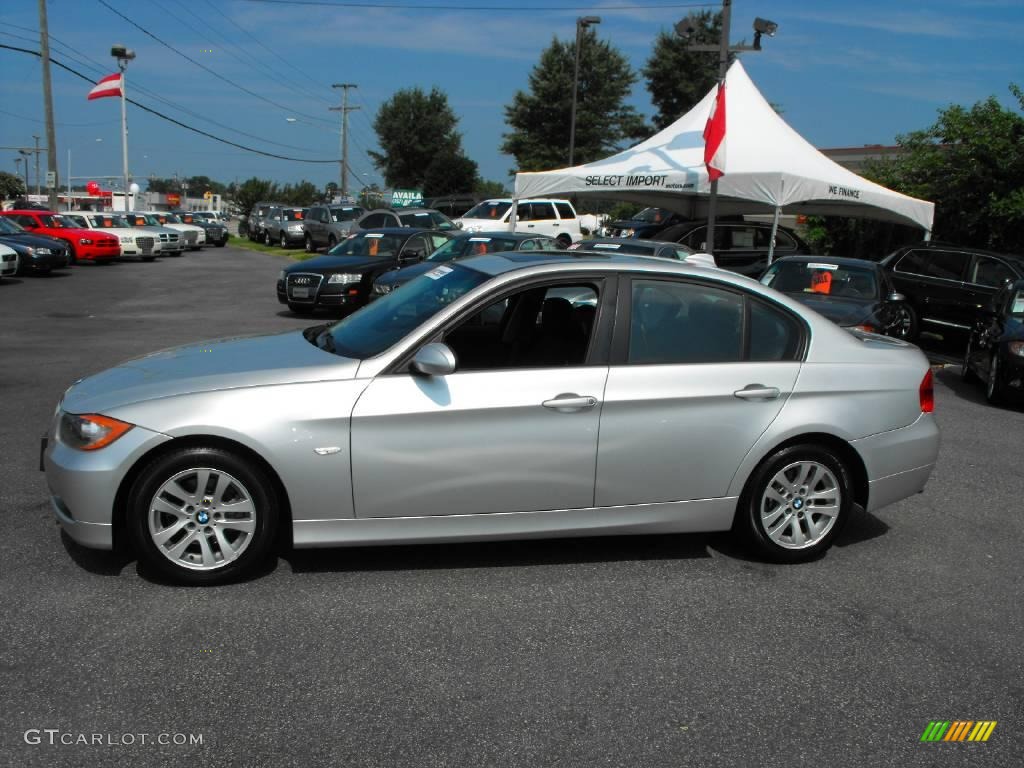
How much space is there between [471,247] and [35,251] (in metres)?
13.9

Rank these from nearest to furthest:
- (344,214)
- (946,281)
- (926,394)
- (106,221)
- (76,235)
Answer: (926,394), (946,281), (76,235), (106,221), (344,214)

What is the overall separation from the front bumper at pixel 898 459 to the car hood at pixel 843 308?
5.94 m

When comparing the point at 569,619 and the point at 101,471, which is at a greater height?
the point at 101,471

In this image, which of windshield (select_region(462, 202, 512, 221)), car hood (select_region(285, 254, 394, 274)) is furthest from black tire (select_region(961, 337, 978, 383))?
windshield (select_region(462, 202, 512, 221))

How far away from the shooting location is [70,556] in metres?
4.81

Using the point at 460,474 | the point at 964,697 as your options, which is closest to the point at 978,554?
the point at 964,697

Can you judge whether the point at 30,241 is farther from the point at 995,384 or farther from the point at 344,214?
the point at 995,384

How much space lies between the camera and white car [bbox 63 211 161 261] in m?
31.2

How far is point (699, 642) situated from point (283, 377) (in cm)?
225

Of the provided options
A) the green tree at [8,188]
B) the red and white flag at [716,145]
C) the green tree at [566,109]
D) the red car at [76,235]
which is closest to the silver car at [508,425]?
the red and white flag at [716,145]

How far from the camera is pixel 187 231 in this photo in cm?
3759

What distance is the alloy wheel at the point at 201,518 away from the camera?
436 centimetres

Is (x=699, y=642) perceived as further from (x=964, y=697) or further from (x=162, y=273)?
(x=162, y=273)

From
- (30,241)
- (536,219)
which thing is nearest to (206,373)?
(30,241)
